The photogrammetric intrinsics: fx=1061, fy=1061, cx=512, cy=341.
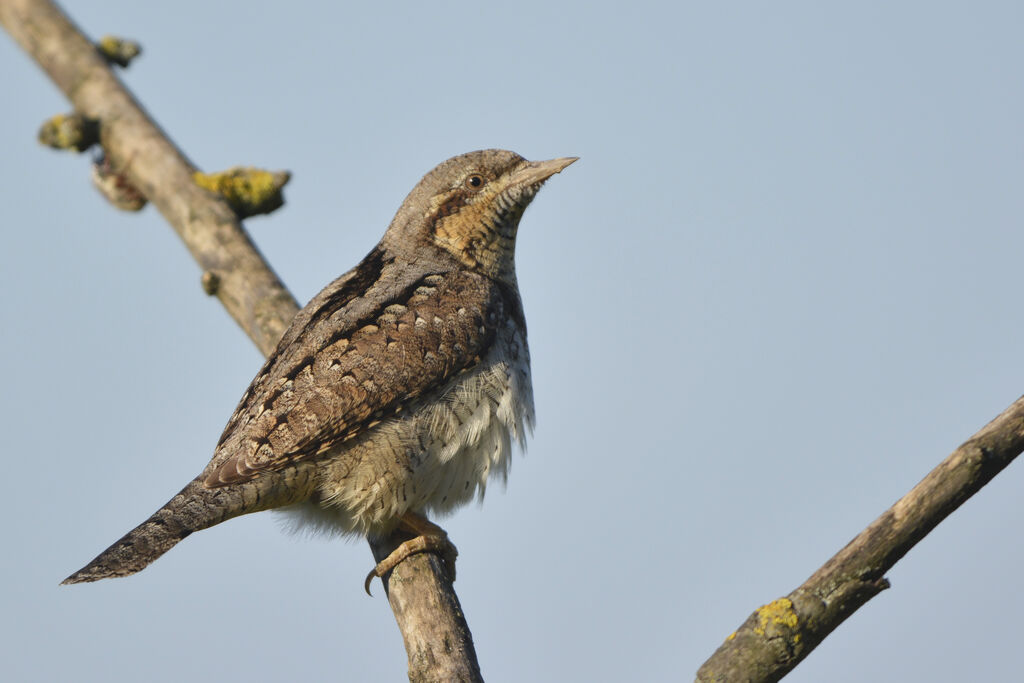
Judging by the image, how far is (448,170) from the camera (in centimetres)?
577

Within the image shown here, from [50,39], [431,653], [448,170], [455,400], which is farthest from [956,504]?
[50,39]

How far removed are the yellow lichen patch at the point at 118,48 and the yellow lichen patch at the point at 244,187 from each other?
50.6 inches

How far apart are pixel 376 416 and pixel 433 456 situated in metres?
0.35

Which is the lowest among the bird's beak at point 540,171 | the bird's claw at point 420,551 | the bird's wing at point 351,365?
the bird's claw at point 420,551

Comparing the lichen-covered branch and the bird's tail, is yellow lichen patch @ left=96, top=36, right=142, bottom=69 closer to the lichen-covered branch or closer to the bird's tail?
the bird's tail

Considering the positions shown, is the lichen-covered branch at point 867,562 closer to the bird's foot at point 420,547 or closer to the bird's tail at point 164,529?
the bird's foot at point 420,547

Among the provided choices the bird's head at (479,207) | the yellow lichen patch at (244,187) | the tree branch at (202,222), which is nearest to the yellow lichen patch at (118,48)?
the tree branch at (202,222)

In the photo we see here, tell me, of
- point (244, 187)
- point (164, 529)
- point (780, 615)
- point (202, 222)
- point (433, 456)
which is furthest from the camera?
point (244, 187)

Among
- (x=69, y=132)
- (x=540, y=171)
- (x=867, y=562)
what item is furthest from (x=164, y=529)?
(x=69, y=132)

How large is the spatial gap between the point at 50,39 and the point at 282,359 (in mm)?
3454

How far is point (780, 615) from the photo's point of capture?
3.08 metres

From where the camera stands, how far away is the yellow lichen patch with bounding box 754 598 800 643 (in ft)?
10.1

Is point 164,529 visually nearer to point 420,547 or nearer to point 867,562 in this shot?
point 420,547

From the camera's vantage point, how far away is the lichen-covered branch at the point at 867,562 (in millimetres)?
3100
